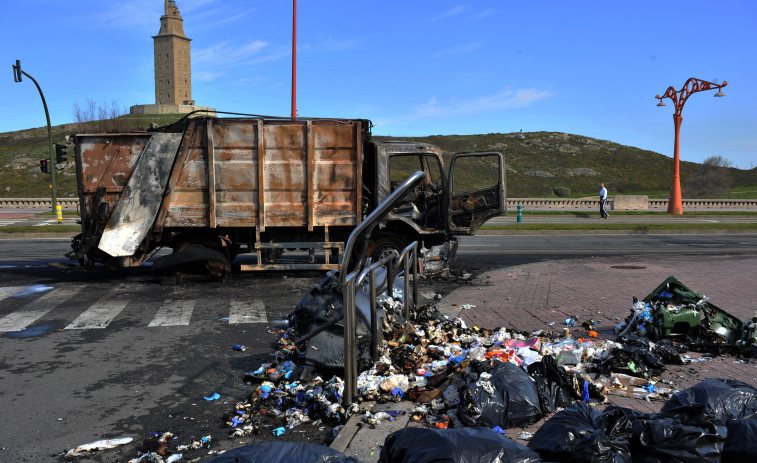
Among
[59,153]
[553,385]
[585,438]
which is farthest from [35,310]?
[59,153]

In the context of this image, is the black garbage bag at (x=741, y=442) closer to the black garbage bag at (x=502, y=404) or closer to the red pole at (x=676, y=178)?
the black garbage bag at (x=502, y=404)

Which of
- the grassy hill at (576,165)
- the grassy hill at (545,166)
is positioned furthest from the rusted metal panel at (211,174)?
the grassy hill at (576,165)

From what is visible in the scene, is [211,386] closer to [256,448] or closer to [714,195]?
[256,448]

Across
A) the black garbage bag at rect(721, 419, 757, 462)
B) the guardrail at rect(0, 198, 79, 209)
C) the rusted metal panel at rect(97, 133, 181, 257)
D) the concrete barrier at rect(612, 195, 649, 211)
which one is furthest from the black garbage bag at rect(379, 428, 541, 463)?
the guardrail at rect(0, 198, 79, 209)

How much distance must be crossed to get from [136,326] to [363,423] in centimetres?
452

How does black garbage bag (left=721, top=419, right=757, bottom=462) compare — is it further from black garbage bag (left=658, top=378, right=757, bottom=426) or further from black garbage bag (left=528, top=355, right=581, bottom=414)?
black garbage bag (left=528, top=355, right=581, bottom=414)

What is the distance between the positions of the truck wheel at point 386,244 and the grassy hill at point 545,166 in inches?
1516

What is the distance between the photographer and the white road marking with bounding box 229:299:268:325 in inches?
308

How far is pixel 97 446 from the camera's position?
4.07m

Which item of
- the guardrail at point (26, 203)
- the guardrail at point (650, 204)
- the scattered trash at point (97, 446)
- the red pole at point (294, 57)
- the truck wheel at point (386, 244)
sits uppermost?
the red pole at point (294, 57)

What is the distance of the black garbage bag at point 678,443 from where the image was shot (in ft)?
9.51

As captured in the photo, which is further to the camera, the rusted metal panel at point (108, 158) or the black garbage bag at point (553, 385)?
the rusted metal panel at point (108, 158)

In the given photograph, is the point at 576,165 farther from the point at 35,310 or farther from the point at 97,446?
the point at 97,446

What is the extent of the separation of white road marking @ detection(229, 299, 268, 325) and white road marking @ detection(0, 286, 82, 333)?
2.59m
